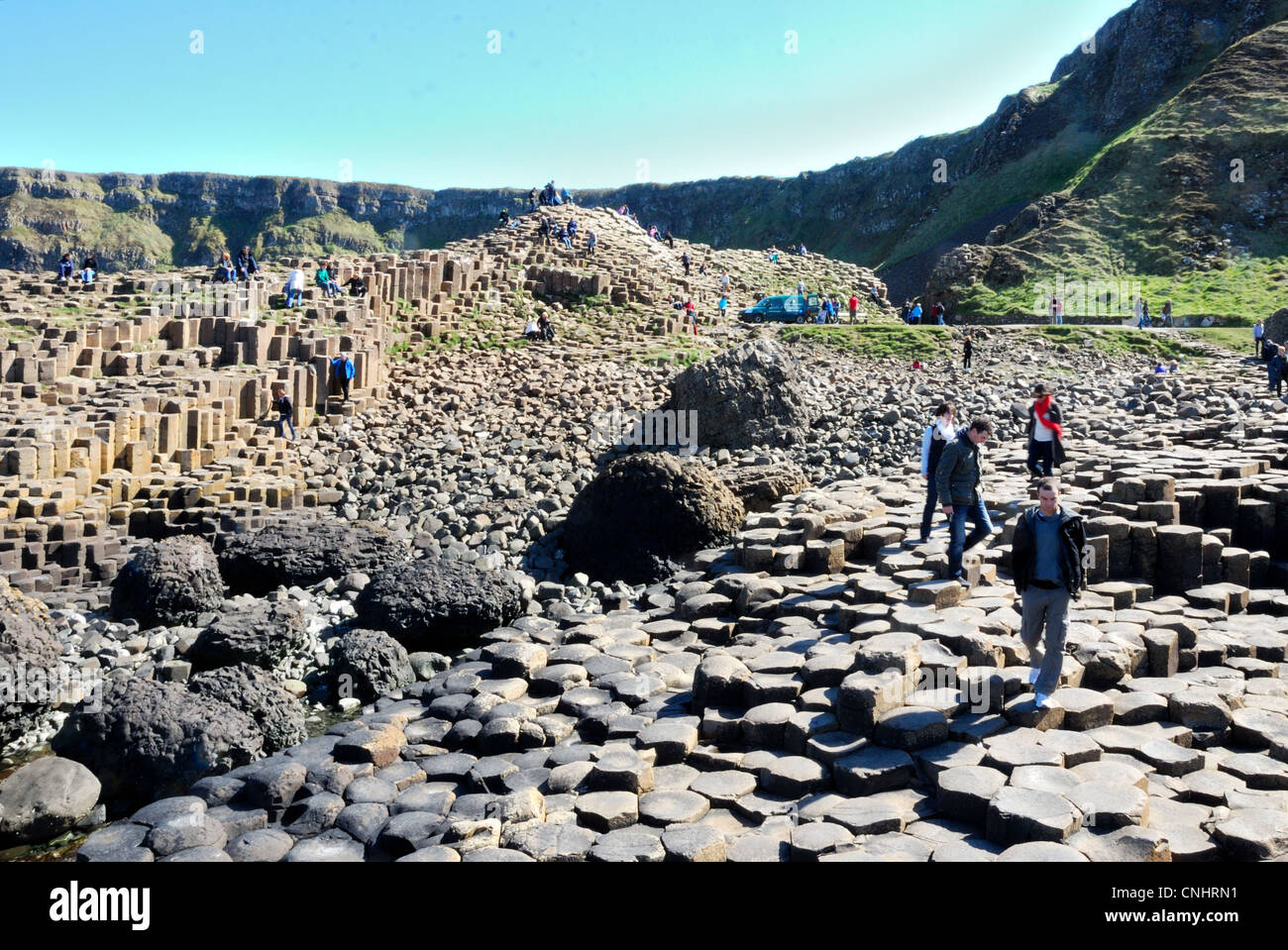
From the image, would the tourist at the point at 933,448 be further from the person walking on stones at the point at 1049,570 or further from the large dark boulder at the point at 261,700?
the large dark boulder at the point at 261,700

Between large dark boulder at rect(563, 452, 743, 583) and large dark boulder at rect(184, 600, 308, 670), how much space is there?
4.34m

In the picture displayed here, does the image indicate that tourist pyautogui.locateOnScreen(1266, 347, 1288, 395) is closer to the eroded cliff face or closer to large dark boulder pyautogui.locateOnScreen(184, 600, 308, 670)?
large dark boulder pyautogui.locateOnScreen(184, 600, 308, 670)

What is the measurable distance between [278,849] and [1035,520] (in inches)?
237

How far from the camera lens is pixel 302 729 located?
9438 mm

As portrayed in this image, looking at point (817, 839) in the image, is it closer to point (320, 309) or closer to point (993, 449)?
point (993, 449)

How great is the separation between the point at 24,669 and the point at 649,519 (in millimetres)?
7762

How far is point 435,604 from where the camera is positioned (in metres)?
11.7

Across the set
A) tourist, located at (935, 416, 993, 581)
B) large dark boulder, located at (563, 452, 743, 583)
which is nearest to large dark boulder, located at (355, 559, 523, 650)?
large dark boulder, located at (563, 452, 743, 583)

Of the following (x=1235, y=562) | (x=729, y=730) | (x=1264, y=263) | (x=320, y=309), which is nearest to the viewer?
(x=729, y=730)

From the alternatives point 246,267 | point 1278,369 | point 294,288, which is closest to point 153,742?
point 294,288

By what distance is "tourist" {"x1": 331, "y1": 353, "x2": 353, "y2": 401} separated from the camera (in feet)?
67.6

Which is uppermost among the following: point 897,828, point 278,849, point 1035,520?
point 1035,520

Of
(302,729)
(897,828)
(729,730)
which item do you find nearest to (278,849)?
(302,729)

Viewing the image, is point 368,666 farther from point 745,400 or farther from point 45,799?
point 745,400
